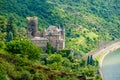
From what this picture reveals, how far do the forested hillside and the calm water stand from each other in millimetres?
3436

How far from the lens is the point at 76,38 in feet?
305

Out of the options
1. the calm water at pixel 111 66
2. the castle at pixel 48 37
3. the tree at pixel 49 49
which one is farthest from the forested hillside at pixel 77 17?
the tree at pixel 49 49

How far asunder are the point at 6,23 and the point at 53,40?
6.46 meters

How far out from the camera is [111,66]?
82.2m

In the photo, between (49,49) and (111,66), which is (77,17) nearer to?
(111,66)

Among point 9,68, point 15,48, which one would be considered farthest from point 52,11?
point 9,68

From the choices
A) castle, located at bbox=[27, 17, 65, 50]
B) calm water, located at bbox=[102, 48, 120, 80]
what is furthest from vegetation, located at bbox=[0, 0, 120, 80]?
calm water, located at bbox=[102, 48, 120, 80]

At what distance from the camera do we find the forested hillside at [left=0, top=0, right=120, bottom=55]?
299 ft

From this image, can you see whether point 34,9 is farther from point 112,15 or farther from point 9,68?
point 9,68

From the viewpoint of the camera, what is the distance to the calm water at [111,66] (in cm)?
7475

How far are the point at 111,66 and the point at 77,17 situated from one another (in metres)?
27.3

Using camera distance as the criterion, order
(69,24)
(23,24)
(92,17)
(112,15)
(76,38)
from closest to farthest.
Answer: (23,24) < (76,38) < (69,24) < (92,17) < (112,15)

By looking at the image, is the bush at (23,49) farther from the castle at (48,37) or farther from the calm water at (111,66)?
the calm water at (111,66)

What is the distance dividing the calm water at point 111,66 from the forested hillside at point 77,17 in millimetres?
3436
